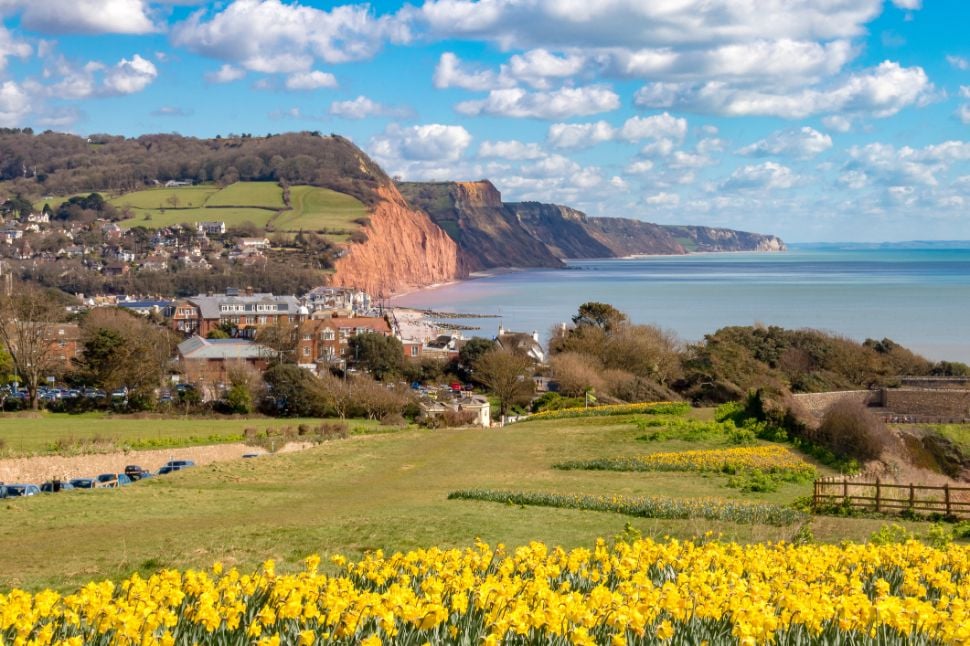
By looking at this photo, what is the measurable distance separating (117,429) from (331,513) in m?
26.6

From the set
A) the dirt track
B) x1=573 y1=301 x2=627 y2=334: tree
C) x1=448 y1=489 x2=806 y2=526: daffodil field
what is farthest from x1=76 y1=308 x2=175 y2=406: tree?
x1=448 y1=489 x2=806 y2=526: daffodil field

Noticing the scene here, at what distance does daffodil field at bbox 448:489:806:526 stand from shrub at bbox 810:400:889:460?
10631mm

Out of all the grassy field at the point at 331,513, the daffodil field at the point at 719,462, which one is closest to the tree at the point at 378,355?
the grassy field at the point at 331,513

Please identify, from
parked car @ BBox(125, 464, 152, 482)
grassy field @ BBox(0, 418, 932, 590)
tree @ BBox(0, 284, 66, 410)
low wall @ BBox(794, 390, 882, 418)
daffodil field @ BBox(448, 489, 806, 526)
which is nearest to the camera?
grassy field @ BBox(0, 418, 932, 590)

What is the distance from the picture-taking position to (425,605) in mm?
6918

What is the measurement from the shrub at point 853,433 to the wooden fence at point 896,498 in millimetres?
8295

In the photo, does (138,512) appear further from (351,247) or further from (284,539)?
(351,247)

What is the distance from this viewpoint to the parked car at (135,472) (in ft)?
112

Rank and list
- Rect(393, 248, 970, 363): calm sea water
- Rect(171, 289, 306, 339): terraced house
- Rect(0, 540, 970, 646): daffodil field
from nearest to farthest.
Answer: Rect(0, 540, 970, 646): daffodil field
Rect(171, 289, 306, 339): terraced house
Rect(393, 248, 970, 363): calm sea water

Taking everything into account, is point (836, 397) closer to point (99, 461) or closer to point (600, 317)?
point (99, 461)

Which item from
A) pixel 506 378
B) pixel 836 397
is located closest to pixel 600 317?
pixel 506 378

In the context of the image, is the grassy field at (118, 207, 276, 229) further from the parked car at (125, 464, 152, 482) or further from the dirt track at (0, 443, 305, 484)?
the parked car at (125, 464, 152, 482)

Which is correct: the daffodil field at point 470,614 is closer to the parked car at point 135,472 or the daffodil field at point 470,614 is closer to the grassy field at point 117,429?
the parked car at point 135,472

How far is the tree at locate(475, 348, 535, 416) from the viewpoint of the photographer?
62531 mm
